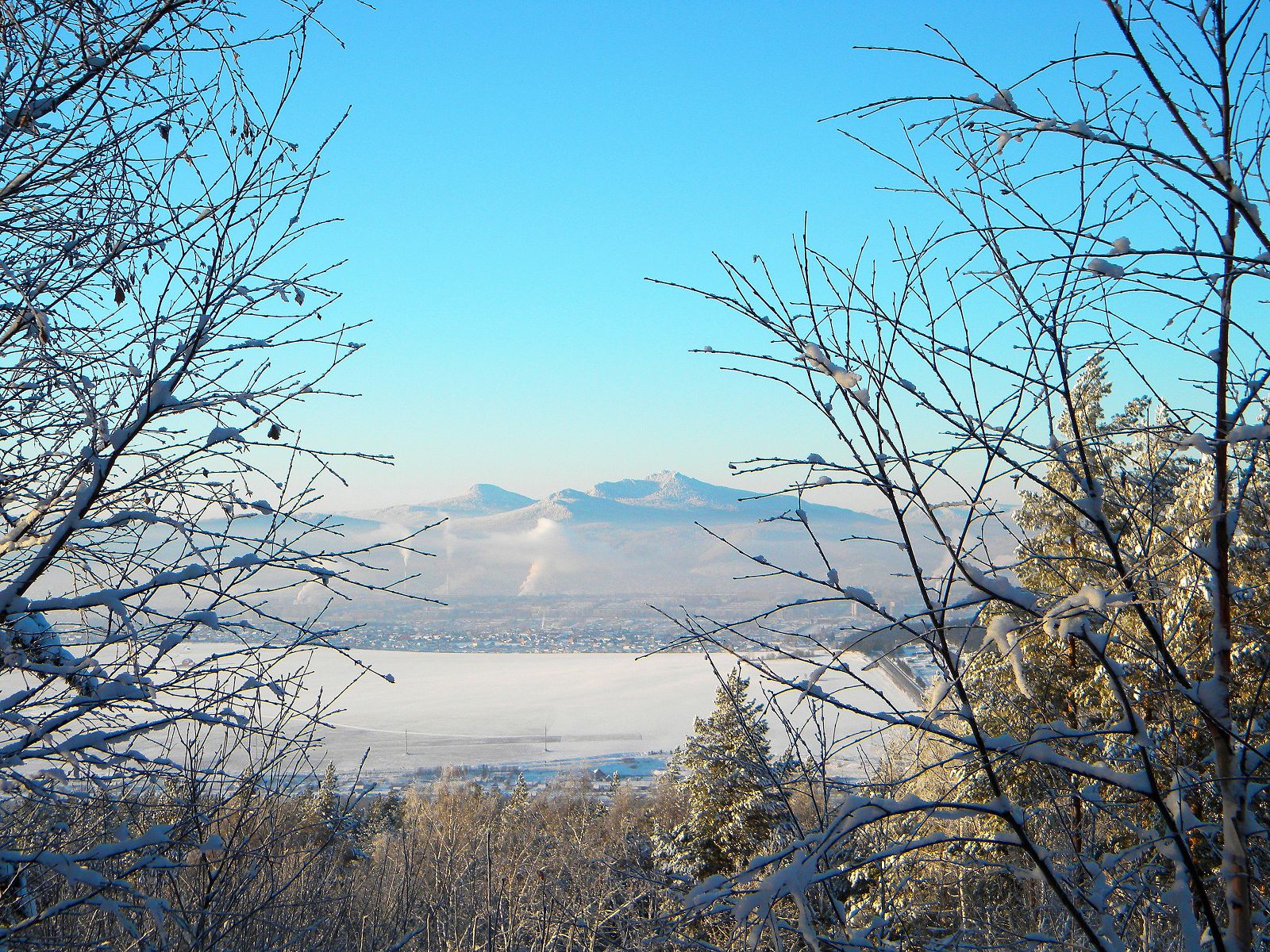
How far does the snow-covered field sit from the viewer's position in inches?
2648

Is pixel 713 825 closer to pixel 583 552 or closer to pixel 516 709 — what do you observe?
pixel 516 709

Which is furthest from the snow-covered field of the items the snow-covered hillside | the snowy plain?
the snow-covered hillside

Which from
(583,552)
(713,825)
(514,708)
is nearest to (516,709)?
(514,708)

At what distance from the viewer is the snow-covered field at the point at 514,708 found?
67.2 m

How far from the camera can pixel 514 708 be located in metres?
84.1

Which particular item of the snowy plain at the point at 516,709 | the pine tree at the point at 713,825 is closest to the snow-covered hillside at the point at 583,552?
the snowy plain at the point at 516,709

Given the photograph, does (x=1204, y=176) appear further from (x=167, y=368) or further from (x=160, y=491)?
(x=160, y=491)

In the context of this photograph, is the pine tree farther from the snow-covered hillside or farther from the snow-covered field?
the snow-covered hillside

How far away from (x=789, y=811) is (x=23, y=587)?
2609 millimetres

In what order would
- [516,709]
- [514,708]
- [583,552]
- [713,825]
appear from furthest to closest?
[583,552] → [514,708] → [516,709] → [713,825]

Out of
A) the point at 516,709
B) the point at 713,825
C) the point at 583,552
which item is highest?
the point at 583,552

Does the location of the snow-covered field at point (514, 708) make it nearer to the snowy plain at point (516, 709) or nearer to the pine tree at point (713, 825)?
the snowy plain at point (516, 709)

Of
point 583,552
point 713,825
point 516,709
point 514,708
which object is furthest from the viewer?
point 583,552

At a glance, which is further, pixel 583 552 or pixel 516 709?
pixel 583 552
